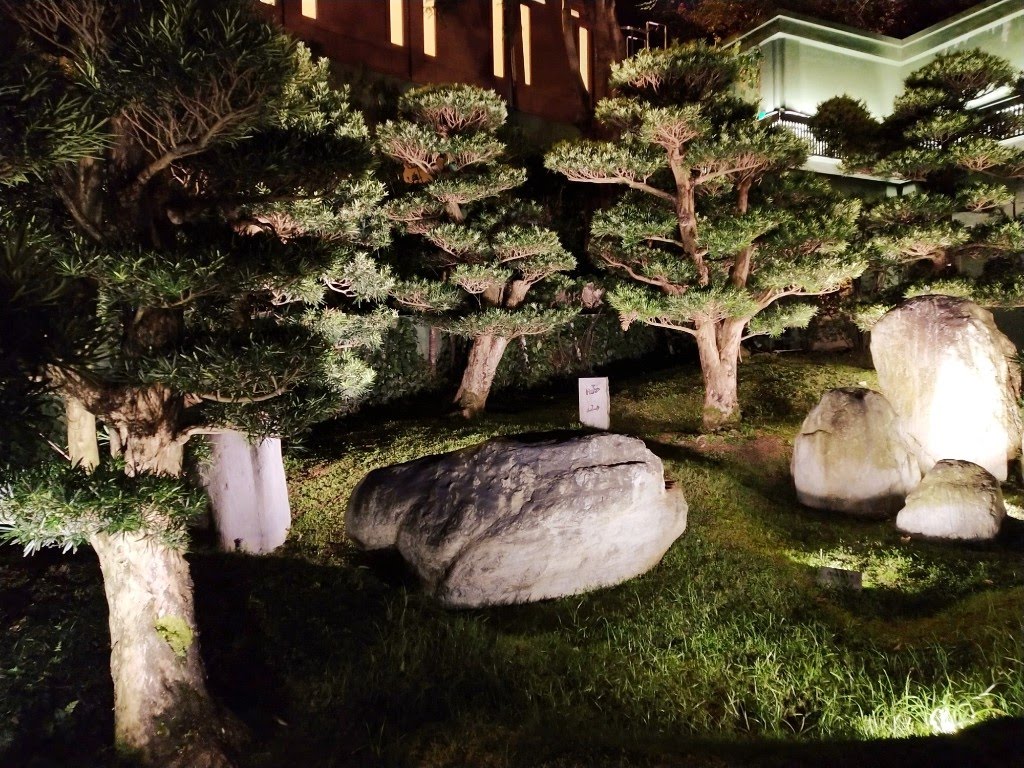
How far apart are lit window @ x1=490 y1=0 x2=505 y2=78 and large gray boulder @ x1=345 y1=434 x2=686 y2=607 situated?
12101 millimetres

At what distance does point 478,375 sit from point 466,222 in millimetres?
2086

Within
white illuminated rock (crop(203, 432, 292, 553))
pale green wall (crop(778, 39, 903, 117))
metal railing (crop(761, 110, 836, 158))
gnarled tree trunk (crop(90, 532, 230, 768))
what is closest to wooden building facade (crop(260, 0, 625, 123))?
metal railing (crop(761, 110, 836, 158))

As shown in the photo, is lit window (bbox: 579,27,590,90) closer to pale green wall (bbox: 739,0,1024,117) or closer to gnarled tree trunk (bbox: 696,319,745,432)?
Result: pale green wall (bbox: 739,0,1024,117)

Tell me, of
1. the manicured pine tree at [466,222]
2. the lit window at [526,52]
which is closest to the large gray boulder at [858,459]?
the manicured pine tree at [466,222]

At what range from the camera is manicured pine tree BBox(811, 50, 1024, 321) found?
902 centimetres

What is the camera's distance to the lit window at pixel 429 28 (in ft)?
44.9

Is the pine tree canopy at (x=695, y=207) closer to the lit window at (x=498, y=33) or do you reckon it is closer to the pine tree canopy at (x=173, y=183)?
the pine tree canopy at (x=173, y=183)

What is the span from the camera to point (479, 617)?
15.1 ft

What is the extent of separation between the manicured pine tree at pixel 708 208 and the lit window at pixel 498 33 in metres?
7.54

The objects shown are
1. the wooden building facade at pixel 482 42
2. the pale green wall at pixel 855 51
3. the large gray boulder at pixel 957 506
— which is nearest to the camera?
the large gray boulder at pixel 957 506

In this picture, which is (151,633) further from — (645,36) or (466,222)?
(645,36)

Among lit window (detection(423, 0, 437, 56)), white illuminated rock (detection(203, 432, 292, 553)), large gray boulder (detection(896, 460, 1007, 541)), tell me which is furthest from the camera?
lit window (detection(423, 0, 437, 56))

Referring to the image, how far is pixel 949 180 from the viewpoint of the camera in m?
9.59

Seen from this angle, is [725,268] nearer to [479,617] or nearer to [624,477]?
[624,477]
